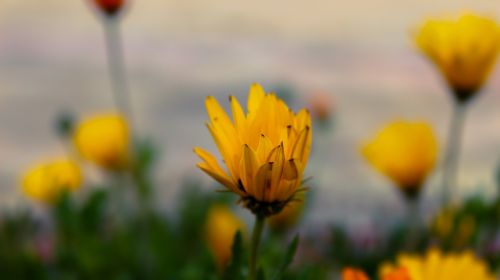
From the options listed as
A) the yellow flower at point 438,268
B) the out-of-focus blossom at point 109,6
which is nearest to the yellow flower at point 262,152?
the yellow flower at point 438,268

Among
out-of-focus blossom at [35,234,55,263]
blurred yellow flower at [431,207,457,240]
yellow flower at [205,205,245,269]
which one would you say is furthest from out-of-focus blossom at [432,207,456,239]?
out-of-focus blossom at [35,234,55,263]

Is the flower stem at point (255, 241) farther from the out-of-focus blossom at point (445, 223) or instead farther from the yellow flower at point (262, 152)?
the out-of-focus blossom at point (445, 223)

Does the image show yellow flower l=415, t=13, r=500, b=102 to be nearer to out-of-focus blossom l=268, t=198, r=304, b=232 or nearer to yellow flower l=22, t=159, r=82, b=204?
out-of-focus blossom l=268, t=198, r=304, b=232

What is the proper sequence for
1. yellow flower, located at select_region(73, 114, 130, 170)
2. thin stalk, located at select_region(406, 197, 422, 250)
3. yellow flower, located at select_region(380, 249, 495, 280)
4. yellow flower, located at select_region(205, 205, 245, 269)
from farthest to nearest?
yellow flower, located at select_region(73, 114, 130, 170) < yellow flower, located at select_region(205, 205, 245, 269) < thin stalk, located at select_region(406, 197, 422, 250) < yellow flower, located at select_region(380, 249, 495, 280)

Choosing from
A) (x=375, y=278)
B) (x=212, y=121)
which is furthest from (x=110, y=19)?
(x=212, y=121)

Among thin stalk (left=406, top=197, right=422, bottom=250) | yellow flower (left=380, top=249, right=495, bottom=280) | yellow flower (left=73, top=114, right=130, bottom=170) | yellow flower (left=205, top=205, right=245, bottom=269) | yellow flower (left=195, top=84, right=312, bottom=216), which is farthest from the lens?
yellow flower (left=73, top=114, right=130, bottom=170)

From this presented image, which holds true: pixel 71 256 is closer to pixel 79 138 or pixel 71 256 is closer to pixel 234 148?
pixel 79 138
